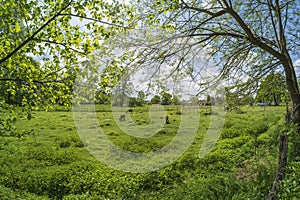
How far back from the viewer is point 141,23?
4336 millimetres

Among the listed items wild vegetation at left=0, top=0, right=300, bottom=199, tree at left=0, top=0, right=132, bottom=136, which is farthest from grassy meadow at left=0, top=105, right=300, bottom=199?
tree at left=0, top=0, right=132, bottom=136

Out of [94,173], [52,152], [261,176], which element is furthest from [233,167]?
[52,152]

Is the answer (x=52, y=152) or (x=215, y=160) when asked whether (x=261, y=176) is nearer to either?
(x=215, y=160)

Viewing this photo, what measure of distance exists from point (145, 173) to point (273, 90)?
4.42m

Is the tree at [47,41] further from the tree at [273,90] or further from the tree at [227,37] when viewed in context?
the tree at [273,90]

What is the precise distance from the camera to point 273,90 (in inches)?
211

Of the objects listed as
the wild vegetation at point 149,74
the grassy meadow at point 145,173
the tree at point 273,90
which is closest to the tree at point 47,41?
the wild vegetation at point 149,74

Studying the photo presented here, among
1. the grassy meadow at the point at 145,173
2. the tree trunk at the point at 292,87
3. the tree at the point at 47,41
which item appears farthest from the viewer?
the tree trunk at the point at 292,87

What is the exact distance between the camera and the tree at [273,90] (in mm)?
5309

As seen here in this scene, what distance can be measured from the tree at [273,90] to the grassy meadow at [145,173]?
1.17ft

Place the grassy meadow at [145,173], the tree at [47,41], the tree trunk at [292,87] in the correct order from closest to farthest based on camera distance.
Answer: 1. the tree at [47,41]
2. the grassy meadow at [145,173]
3. the tree trunk at [292,87]

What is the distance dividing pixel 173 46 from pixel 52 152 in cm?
784

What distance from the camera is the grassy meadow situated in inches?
187

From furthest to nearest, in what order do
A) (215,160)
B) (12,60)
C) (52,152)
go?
(52,152), (215,160), (12,60)
